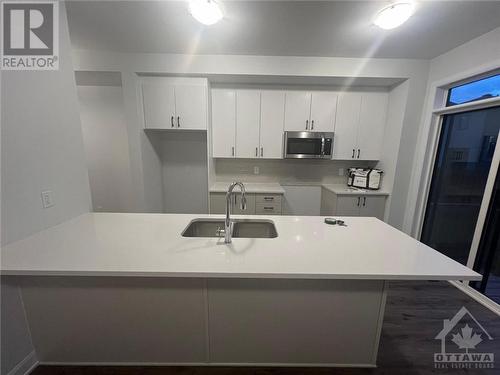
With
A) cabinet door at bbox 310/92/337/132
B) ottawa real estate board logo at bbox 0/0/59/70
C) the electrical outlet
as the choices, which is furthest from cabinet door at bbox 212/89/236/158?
the electrical outlet

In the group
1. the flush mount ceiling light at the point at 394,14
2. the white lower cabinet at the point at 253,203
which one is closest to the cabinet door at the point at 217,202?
the white lower cabinet at the point at 253,203

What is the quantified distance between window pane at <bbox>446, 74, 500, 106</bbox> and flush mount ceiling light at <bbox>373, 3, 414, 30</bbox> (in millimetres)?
1193

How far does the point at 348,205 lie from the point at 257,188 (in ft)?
4.53

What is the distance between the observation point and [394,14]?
5.12 ft

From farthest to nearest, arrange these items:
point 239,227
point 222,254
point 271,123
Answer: point 271,123
point 239,227
point 222,254

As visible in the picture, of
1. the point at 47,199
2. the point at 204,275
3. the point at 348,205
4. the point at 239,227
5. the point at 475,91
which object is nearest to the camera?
the point at 204,275

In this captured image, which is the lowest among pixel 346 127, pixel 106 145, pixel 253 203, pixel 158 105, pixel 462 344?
pixel 462 344

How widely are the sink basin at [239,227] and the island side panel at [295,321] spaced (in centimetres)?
55

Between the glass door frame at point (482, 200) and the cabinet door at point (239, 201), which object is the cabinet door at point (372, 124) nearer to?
the glass door frame at point (482, 200)

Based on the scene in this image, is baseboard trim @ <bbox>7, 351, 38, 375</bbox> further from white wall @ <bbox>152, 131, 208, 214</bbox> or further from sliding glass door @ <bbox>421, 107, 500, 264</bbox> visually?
sliding glass door @ <bbox>421, 107, 500, 264</bbox>

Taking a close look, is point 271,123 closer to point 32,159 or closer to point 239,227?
point 239,227

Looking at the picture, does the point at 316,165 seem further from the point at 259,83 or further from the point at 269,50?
the point at 269,50

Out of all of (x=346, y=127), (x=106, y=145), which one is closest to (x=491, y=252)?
(x=346, y=127)

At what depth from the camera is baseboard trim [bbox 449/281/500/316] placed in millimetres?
1850
